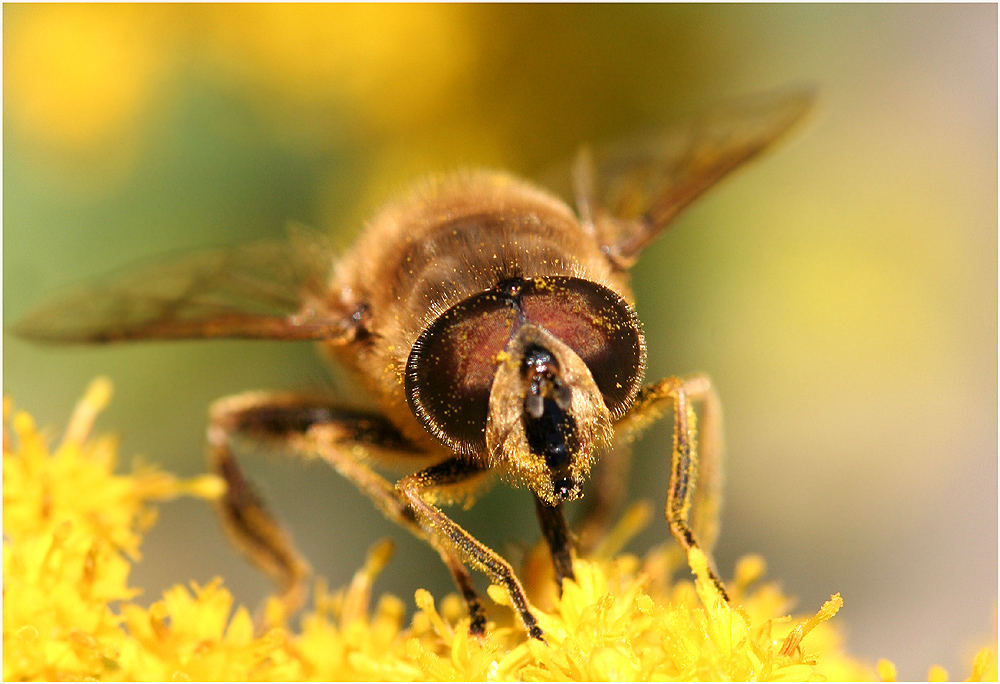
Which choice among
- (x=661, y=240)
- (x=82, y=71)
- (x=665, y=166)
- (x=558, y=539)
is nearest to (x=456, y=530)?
(x=558, y=539)

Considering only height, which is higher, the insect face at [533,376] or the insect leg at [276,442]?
the insect leg at [276,442]

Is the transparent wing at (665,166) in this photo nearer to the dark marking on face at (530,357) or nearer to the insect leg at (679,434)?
the insect leg at (679,434)

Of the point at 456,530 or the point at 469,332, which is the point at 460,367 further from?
the point at 456,530

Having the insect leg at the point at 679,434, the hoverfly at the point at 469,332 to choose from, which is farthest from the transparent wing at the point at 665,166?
the insect leg at the point at 679,434

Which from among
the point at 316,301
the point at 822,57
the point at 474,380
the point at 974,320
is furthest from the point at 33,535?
the point at 822,57

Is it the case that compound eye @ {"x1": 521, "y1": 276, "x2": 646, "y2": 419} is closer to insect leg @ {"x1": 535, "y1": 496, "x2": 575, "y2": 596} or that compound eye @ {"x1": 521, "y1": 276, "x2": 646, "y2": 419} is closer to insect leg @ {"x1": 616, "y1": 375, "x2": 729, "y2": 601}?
insect leg @ {"x1": 616, "y1": 375, "x2": 729, "y2": 601}

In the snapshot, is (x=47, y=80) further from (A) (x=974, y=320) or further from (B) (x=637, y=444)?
(A) (x=974, y=320)

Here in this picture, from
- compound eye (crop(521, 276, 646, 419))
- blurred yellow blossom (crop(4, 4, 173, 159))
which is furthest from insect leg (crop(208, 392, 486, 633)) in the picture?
blurred yellow blossom (crop(4, 4, 173, 159))
